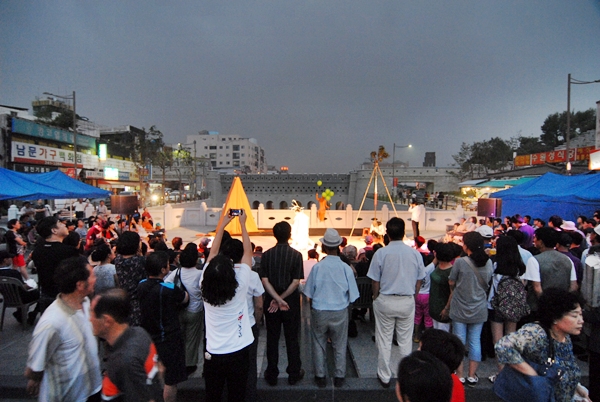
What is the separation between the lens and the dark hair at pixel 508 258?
3494 mm

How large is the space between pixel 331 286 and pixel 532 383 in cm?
185

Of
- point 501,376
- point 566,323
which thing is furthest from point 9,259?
point 566,323

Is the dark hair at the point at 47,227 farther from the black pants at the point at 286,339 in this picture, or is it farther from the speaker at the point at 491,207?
the speaker at the point at 491,207

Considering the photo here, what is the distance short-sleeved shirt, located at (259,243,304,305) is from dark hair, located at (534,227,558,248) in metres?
3.10

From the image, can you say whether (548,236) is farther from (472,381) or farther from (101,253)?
(101,253)

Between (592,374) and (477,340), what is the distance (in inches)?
37.5

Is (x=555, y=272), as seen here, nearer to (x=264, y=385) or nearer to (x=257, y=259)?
(x=264, y=385)

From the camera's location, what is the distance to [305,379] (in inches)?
147

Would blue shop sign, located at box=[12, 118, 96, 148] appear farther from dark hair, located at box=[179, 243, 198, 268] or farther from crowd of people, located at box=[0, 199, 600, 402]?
dark hair, located at box=[179, 243, 198, 268]

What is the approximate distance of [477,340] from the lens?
359 cm

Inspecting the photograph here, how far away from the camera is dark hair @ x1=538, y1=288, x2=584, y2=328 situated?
82.6 inches

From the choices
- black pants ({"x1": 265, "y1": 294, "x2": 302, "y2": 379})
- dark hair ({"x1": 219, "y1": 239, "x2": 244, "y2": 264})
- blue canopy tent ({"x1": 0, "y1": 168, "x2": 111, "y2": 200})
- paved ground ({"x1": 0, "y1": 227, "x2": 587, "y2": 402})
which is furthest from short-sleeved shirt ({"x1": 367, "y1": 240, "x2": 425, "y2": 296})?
blue canopy tent ({"x1": 0, "y1": 168, "x2": 111, "y2": 200})

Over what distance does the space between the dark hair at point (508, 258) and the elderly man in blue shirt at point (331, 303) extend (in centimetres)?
163

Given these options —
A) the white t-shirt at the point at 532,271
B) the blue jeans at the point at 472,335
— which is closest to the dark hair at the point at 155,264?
the blue jeans at the point at 472,335
